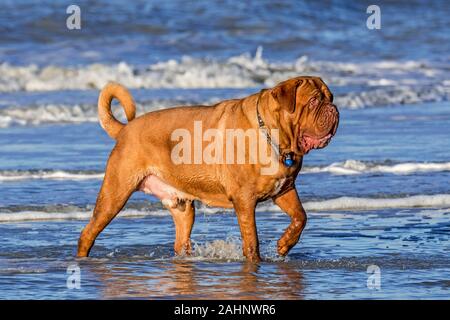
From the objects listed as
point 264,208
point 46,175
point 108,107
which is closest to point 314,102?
point 108,107

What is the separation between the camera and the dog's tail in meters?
9.04

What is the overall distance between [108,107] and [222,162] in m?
1.19

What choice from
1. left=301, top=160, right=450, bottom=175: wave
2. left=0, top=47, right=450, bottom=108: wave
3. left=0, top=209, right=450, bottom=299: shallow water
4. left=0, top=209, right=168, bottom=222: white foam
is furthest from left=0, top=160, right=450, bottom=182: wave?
left=0, top=47, right=450, bottom=108: wave

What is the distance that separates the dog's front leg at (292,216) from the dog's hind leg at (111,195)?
1.10 m

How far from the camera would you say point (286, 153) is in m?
8.18

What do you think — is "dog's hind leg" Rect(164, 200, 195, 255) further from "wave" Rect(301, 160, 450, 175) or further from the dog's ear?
"wave" Rect(301, 160, 450, 175)

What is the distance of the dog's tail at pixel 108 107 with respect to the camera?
9.04 m

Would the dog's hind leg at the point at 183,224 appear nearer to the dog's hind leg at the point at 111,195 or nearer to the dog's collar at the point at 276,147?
the dog's hind leg at the point at 111,195

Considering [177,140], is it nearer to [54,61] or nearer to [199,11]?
[54,61]

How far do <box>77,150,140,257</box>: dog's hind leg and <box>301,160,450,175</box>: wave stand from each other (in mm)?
4287

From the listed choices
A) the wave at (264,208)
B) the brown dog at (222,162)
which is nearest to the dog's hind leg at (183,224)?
the brown dog at (222,162)

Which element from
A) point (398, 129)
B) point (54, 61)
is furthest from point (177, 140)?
point (54, 61)
